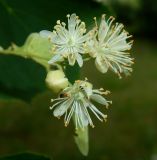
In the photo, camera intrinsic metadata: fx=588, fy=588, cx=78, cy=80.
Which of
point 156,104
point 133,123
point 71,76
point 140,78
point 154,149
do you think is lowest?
point 71,76

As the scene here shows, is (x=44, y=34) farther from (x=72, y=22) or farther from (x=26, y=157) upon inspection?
(x=26, y=157)

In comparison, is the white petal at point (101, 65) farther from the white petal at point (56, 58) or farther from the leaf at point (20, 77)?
the leaf at point (20, 77)

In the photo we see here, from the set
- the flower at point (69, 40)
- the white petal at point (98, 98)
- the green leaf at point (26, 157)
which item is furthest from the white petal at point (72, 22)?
the green leaf at point (26, 157)

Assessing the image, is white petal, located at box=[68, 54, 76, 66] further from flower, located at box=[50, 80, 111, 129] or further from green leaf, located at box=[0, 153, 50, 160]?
green leaf, located at box=[0, 153, 50, 160]

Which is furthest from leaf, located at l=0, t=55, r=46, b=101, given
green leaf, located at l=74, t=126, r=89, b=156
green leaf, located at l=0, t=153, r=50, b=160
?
green leaf, located at l=0, t=153, r=50, b=160

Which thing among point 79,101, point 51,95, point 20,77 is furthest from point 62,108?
point 51,95

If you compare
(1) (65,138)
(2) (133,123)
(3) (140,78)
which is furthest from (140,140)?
(3) (140,78)

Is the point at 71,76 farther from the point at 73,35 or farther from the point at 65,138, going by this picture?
the point at 65,138
